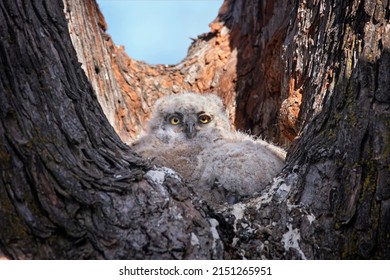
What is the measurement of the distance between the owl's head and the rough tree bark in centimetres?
135

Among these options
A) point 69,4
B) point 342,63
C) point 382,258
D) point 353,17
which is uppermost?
point 69,4

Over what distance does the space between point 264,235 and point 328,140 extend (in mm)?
471

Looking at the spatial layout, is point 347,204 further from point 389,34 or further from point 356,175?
point 389,34

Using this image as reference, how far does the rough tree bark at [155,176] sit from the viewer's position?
1747mm

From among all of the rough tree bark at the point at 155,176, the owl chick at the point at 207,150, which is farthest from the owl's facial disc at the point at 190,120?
the rough tree bark at the point at 155,176

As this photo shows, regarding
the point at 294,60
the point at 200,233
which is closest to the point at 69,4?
the point at 294,60

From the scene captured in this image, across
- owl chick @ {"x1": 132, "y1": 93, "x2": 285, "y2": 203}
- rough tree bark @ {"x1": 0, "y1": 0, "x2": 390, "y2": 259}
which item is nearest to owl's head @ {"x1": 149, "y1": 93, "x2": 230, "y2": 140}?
owl chick @ {"x1": 132, "y1": 93, "x2": 285, "y2": 203}

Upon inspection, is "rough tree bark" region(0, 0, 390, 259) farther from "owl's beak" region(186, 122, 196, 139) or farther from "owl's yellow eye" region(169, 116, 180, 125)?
"owl's yellow eye" region(169, 116, 180, 125)

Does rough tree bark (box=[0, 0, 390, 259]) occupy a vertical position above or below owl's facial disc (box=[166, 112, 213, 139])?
below

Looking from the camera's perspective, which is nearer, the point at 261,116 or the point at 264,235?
the point at 264,235

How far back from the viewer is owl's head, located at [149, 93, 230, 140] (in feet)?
12.3

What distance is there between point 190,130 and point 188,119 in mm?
136

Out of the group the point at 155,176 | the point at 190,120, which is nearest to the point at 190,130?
the point at 190,120

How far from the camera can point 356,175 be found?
6.21 feet
